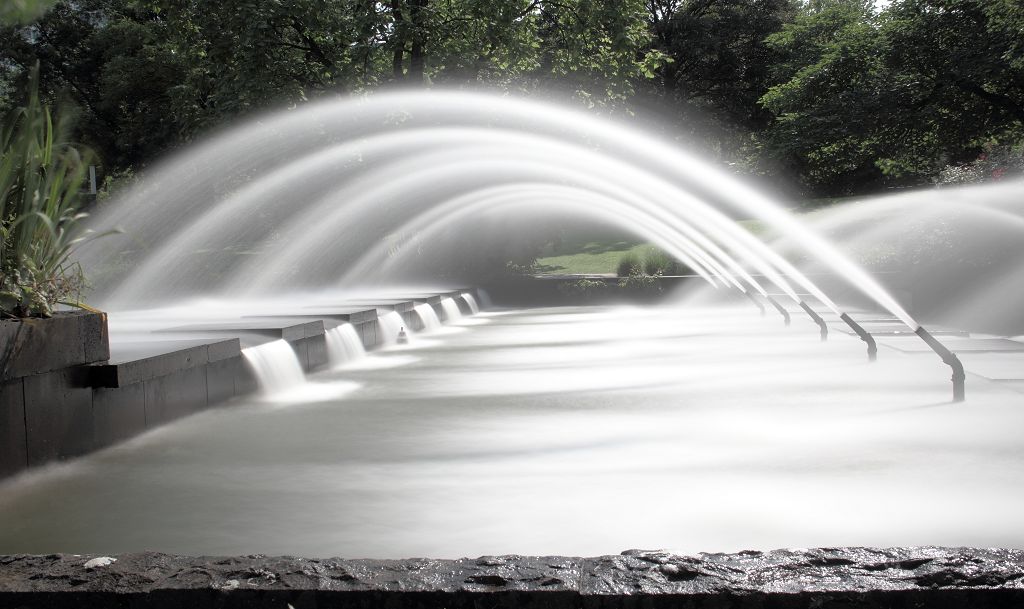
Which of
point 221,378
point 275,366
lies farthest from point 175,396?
point 275,366

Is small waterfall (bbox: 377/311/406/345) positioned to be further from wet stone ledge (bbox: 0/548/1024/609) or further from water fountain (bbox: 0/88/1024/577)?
wet stone ledge (bbox: 0/548/1024/609)

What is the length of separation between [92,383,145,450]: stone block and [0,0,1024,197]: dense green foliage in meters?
8.74

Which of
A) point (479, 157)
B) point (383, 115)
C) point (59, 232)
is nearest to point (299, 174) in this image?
point (383, 115)

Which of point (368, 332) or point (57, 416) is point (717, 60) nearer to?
point (368, 332)

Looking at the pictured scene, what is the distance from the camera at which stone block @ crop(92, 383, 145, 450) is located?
5.99 metres

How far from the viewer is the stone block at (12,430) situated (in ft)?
16.6

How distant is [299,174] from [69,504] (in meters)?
19.5

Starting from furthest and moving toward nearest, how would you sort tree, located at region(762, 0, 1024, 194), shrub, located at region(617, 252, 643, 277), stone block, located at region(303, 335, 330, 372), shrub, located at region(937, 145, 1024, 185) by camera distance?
tree, located at region(762, 0, 1024, 194) → shrub, located at region(617, 252, 643, 277) → shrub, located at region(937, 145, 1024, 185) → stone block, located at region(303, 335, 330, 372)

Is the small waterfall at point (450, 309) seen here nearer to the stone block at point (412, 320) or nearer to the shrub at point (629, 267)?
the stone block at point (412, 320)

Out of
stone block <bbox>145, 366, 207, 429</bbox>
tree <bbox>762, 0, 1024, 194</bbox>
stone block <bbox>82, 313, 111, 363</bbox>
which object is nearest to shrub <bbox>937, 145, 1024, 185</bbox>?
tree <bbox>762, 0, 1024, 194</bbox>

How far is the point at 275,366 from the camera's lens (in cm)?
890

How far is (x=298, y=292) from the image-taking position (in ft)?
74.4

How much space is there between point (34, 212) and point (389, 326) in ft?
28.8

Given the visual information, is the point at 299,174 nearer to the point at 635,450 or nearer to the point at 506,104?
the point at 506,104
